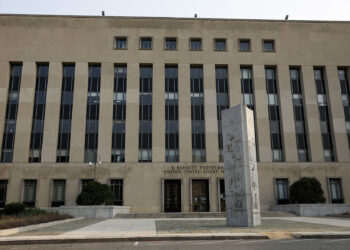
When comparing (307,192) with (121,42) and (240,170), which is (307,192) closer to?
(240,170)

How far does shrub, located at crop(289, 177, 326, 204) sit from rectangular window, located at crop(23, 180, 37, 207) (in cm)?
2822

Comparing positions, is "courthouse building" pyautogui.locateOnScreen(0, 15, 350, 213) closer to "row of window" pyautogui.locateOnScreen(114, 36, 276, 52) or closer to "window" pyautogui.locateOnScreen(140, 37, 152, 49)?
"row of window" pyautogui.locateOnScreen(114, 36, 276, 52)

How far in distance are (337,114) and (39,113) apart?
121 feet

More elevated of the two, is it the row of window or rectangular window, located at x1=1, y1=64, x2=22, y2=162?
the row of window

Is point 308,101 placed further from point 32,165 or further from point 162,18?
point 32,165

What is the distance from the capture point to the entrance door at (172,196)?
1474 inches

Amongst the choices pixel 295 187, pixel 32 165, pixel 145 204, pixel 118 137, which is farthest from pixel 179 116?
pixel 32 165

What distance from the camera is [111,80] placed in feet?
134

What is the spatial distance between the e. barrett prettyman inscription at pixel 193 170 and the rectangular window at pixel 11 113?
18541mm

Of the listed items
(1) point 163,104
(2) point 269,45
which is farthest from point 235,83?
(1) point 163,104

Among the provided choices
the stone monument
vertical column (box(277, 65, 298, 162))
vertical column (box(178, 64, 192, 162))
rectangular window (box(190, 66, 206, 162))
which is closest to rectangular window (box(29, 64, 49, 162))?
vertical column (box(178, 64, 192, 162))

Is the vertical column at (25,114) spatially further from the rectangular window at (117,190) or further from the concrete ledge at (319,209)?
the concrete ledge at (319,209)

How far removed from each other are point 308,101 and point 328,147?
617 cm

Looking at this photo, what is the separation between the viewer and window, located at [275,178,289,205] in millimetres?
38062
